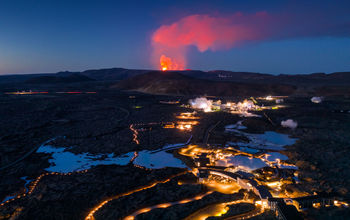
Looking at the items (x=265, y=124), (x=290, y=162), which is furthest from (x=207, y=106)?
(x=290, y=162)

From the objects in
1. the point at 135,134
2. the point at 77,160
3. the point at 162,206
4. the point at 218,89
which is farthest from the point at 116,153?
the point at 218,89

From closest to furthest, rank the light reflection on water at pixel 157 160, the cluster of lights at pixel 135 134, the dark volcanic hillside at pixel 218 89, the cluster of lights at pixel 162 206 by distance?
the cluster of lights at pixel 162 206
the light reflection on water at pixel 157 160
the cluster of lights at pixel 135 134
the dark volcanic hillside at pixel 218 89

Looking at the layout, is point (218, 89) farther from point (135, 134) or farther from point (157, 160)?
point (157, 160)

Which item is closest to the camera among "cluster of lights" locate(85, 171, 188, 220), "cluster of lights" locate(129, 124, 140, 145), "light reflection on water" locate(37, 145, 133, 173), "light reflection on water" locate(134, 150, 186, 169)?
"cluster of lights" locate(85, 171, 188, 220)

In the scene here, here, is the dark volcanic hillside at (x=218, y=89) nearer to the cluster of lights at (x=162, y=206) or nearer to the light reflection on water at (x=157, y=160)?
the light reflection on water at (x=157, y=160)

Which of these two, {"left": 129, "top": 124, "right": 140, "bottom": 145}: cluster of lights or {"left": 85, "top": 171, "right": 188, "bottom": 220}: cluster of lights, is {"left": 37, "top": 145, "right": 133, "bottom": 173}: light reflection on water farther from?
{"left": 85, "top": 171, "right": 188, "bottom": 220}: cluster of lights

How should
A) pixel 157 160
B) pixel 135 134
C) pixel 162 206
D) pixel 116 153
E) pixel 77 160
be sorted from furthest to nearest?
pixel 135 134
pixel 116 153
pixel 77 160
pixel 157 160
pixel 162 206

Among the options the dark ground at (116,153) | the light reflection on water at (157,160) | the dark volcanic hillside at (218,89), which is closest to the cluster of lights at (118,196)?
the dark ground at (116,153)

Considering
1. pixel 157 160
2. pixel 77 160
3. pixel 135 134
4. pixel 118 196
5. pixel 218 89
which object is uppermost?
pixel 218 89

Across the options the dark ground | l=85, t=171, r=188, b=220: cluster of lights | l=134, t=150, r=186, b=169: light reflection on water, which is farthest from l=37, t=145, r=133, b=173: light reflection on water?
l=85, t=171, r=188, b=220: cluster of lights

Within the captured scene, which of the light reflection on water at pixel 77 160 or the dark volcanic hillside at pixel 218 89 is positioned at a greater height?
the dark volcanic hillside at pixel 218 89

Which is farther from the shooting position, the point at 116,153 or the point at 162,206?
the point at 116,153

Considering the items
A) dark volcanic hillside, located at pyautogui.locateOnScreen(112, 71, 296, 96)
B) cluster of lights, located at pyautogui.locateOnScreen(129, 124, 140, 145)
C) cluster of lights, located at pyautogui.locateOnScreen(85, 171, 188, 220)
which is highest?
dark volcanic hillside, located at pyautogui.locateOnScreen(112, 71, 296, 96)
